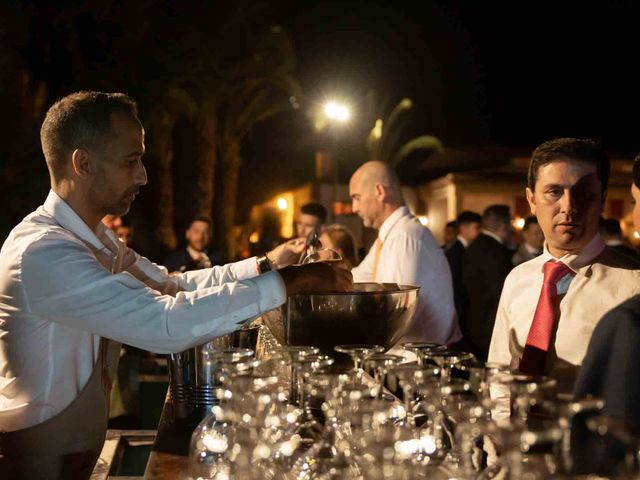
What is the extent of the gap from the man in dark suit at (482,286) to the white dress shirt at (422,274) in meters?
2.39

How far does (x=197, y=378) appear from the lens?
302 centimetres

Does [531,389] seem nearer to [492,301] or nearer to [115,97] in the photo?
[115,97]

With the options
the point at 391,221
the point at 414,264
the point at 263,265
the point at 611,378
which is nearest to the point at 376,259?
the point at 391,221

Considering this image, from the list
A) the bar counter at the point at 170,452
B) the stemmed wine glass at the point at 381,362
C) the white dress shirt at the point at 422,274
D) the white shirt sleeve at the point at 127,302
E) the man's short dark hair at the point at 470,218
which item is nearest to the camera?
the stemmed wine glass at the point at 381,362

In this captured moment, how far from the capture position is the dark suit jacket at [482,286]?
8.39 metres

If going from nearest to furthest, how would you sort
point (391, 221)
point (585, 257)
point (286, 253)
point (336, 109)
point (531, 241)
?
1. point (585, 257)
2. point (286, 253)
3. point (391, 221)
4. point (531, 241)
5. point (336, 109)

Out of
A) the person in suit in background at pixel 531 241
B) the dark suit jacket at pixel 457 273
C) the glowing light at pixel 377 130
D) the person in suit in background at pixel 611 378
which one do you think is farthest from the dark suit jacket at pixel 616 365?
the glowing light at pixel 377 130

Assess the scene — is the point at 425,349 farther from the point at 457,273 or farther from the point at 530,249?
the point at 530,249

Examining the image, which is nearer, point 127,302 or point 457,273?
point 127,302

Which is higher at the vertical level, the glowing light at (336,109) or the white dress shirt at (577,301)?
the glowing light at (336,109)

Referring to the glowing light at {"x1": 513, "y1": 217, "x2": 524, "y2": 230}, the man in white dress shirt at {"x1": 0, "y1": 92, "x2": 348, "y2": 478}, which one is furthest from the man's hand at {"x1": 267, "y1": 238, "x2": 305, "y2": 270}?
the glowing light at {"x1": 513, "y1": 217, "x2": 524, "y2": 230}

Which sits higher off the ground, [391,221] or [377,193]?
[377,193]

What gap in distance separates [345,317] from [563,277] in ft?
2.74

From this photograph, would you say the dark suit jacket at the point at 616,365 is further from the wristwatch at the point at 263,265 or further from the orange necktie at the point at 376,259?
the orange necktie at the point at 376,259
